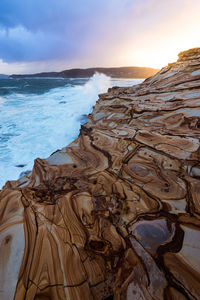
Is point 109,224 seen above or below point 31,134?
above

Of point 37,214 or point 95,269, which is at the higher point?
point 37,214

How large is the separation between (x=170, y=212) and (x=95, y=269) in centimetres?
86

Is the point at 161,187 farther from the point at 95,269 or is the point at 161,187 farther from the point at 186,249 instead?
the point at 95,269

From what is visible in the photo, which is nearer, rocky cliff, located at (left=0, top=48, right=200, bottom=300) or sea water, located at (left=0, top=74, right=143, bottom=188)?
rocky cliff, located at (left=0, top=48, right=200, bottom=300)

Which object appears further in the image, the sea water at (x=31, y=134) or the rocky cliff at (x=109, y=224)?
the sea water at (x=31, y=134)

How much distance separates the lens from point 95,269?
1.15 metres

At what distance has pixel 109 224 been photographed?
4.67 ft

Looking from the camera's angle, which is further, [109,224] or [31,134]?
[31,134]

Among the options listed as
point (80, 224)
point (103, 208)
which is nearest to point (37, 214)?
point (80, 224)

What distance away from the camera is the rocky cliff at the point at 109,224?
0.98m

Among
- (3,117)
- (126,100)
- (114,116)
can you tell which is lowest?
(3,117)

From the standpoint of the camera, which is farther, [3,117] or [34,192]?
[3,117]

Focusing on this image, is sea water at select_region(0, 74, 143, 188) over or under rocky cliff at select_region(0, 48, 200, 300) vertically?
under

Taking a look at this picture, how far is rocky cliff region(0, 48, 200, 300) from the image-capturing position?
0.98 m
